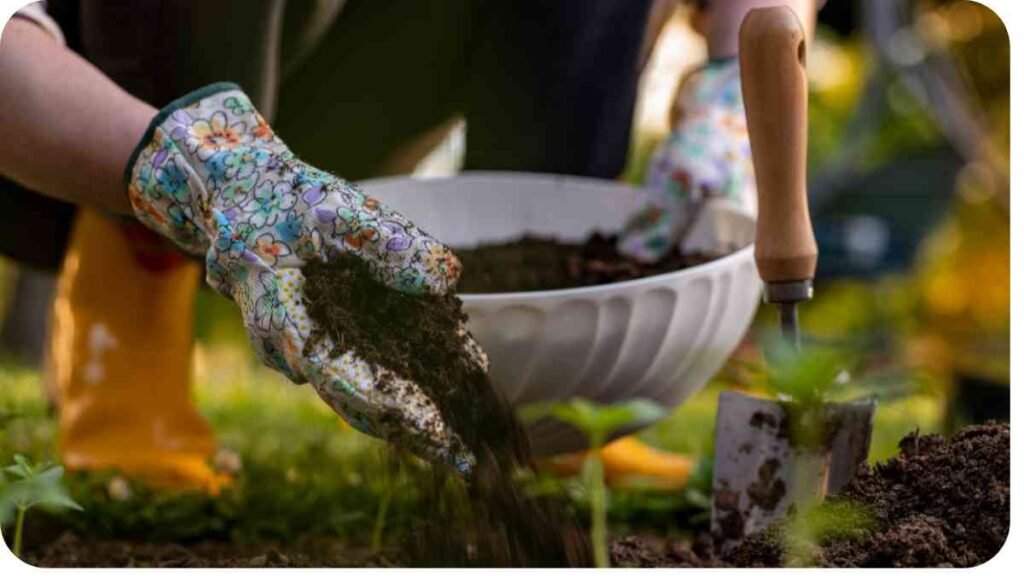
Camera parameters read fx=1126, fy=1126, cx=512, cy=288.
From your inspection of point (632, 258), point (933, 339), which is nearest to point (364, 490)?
point (632, 258)

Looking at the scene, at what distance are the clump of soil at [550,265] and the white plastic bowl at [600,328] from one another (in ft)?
0.19

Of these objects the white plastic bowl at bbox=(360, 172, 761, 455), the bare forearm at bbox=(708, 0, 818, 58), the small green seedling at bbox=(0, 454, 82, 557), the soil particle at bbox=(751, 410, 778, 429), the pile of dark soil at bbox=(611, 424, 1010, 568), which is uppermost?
the bare forearm at bbox=(708, 0, 818, 58)

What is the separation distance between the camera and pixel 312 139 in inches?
53.4

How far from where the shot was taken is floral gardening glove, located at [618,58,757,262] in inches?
48.5

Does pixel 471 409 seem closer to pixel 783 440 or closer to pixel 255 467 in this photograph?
pixel 783 440

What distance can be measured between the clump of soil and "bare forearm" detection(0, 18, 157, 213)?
0.34 m

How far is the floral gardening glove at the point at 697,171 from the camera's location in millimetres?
1231

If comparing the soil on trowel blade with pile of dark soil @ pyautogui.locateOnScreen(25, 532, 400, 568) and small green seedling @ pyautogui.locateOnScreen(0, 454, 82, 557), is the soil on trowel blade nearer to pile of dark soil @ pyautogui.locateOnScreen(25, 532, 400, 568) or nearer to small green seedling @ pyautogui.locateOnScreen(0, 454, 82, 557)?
pile of dark soil @ pyautogui.locateOnScreen(25, 532, 400, 568)

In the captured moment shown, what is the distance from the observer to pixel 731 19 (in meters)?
1.13

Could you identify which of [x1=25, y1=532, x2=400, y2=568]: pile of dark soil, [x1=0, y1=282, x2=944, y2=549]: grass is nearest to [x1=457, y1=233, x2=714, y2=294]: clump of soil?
[x1=0, y1=282, x2=944, y2=549]: grass

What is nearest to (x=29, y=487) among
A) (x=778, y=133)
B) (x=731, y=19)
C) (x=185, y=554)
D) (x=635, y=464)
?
(x=185, y=554)

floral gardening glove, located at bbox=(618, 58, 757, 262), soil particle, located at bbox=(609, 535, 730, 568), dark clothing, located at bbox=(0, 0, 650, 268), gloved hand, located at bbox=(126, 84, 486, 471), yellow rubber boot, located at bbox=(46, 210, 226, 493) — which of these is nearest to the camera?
gloved hand, located at bbox=(126, 84, 486, 471)

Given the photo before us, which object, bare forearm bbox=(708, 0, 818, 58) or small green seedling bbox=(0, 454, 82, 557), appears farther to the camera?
bare forearm bbox=(708, 0, 818, 58)

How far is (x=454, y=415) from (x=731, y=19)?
50 cm
